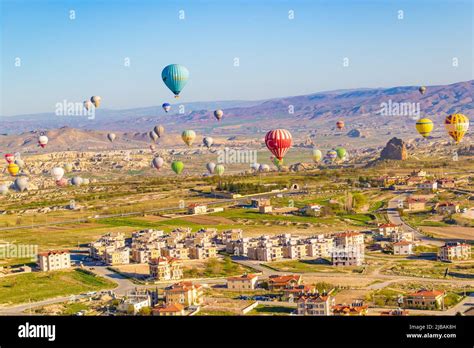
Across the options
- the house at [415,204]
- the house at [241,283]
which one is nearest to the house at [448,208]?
the house at [415,204]

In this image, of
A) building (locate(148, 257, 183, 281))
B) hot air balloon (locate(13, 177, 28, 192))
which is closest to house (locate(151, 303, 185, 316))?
building (locate(148, 257, 183, 281))

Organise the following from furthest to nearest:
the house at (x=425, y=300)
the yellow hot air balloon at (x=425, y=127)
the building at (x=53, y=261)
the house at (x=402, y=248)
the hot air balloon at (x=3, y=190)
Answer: the hot air balloon at (x=3, y=190)
the yellow hot air balloon at (x=425, y=127)
the house at (x=402, y=248)
the building at (x=53, y=261)
the house at (x=425, y=300)

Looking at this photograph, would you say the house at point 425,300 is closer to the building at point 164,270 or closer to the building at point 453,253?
the building at point 453,253

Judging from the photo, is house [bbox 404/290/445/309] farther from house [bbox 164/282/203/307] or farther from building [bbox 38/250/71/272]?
building [bbox 38/250/71/272]
